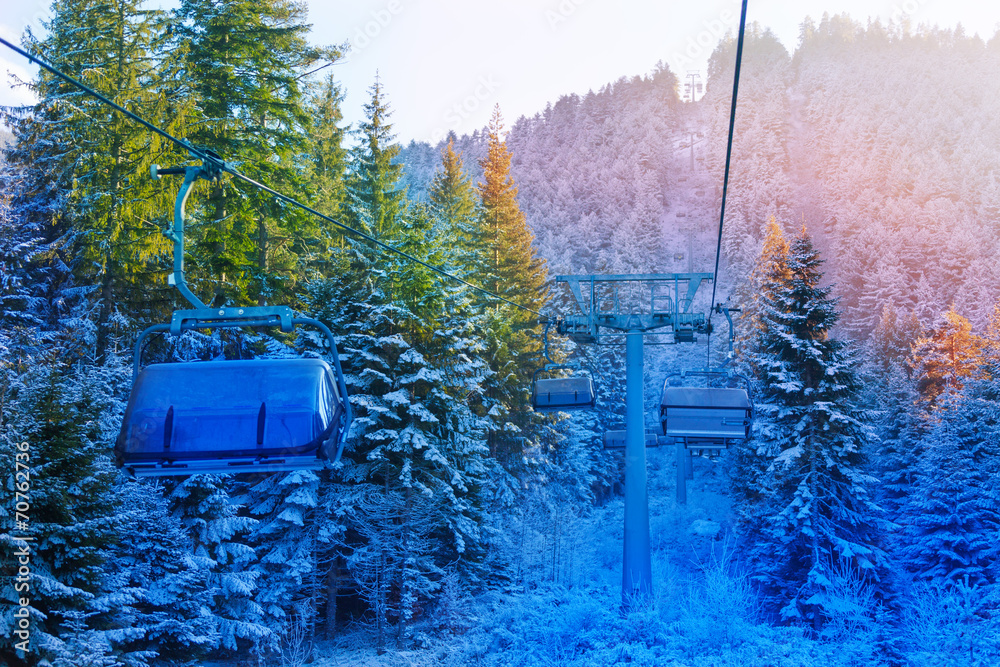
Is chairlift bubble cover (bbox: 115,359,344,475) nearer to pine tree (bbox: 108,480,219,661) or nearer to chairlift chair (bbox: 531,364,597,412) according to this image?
pine tree (bbox: 108,480,219,661)

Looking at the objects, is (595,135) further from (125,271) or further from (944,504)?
(125,271)

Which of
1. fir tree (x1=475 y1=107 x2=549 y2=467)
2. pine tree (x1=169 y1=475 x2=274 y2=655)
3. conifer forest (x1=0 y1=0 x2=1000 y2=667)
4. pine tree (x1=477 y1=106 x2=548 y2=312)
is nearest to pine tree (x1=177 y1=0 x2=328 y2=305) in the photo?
conifer forest (x1=0 y1=0 x2=1000 y2=667)

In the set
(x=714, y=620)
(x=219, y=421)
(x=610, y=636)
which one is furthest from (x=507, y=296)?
(x=219, y=421)

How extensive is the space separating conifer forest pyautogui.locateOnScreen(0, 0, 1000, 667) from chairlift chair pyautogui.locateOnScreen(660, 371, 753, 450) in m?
1.31

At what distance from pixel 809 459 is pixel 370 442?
14961 mm

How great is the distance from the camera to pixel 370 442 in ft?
64.0

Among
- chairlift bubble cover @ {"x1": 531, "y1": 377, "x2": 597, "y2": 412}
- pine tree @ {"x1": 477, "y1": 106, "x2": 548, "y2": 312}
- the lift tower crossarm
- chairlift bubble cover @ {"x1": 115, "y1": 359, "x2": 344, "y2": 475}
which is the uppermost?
pine tree @ {"x1": 477, "y1": 106, "x2": 548, "y2": 312}

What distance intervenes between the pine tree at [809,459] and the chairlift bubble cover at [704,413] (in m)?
10.5

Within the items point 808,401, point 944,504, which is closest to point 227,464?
point 808,401

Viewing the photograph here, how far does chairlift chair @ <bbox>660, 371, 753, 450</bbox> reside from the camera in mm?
13258

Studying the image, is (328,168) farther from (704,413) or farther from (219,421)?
(219,421)

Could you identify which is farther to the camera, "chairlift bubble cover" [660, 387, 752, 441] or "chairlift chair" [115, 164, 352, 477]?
"chairlift bubble cover" [660, 387, 752, 441]

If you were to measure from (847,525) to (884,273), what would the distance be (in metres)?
47.1

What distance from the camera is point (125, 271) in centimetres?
1645
